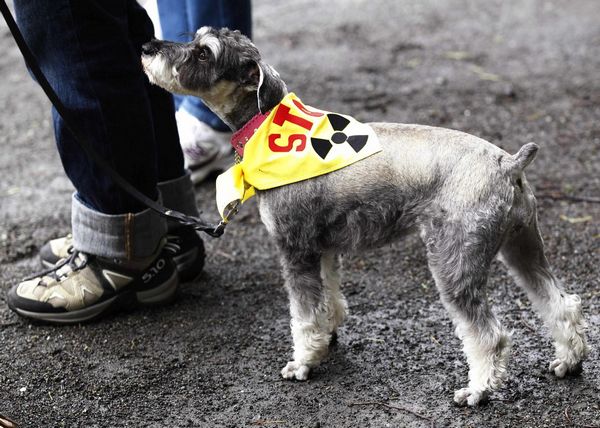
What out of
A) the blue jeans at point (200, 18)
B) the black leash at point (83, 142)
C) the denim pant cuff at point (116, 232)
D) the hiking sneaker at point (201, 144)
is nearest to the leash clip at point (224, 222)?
the black leash at point (83, 142)

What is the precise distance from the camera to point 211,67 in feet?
10.1

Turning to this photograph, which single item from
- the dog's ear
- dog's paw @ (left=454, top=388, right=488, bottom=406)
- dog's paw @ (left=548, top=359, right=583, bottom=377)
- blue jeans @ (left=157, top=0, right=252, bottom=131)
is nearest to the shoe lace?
the dog's ear

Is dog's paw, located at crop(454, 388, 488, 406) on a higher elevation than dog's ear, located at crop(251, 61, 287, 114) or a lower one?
lower

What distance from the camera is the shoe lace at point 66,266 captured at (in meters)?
3.70

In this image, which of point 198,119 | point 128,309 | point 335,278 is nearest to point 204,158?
point 198,119

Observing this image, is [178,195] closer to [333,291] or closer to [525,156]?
[333,291]

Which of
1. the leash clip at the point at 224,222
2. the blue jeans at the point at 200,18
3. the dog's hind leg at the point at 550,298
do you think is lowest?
the dog's hind leg at the point at 550,298

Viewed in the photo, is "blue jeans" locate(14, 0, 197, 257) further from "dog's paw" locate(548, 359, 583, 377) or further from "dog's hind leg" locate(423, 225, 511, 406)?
"dog's paw" locate(548, 359, 583, 377)

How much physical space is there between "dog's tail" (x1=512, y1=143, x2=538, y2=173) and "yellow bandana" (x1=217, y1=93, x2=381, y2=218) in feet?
2.04

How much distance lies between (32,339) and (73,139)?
3.87 ft

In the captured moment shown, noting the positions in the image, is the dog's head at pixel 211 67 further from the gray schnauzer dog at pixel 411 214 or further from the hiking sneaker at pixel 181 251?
the hiking sneaker at pixel 181 251

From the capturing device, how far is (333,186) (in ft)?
9.66

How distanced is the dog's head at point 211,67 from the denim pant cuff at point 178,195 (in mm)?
945

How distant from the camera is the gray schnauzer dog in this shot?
2.74 meters
